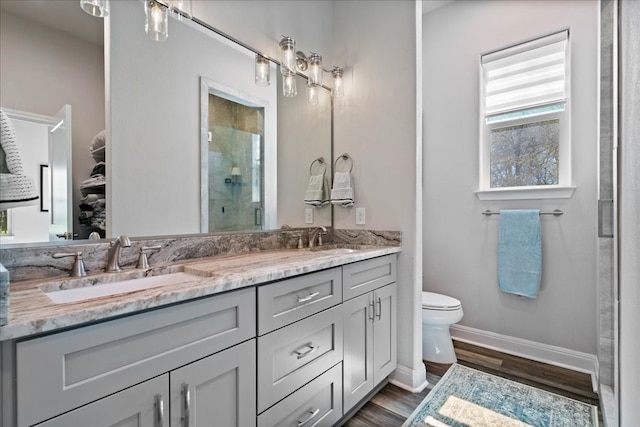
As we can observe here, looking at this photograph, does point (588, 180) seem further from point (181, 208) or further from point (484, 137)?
point (181, 208)

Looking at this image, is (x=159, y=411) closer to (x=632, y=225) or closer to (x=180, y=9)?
(x=632, y=225)

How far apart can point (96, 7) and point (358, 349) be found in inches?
75.9

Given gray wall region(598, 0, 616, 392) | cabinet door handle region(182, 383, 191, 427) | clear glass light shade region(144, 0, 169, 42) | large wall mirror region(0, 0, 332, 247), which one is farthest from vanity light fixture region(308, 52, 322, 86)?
cabinet door handle region(182, 383, 191, 427)

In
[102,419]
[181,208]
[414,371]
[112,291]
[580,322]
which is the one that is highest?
[181,208]

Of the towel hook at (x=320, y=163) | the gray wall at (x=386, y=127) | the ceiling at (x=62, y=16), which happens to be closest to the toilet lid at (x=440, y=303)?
the gray wall at (x=386, y=127)

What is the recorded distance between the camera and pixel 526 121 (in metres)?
2.41

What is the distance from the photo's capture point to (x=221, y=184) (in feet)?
5.56

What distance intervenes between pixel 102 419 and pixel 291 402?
0.70 m

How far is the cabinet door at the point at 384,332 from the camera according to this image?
5.86 ft

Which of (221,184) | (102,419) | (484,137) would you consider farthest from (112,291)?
(484,137)

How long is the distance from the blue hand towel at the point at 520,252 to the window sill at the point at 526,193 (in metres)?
0.12

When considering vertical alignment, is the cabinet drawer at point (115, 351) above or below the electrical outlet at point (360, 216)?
below

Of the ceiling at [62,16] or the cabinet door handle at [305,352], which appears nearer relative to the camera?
the ceiling at [62,16]

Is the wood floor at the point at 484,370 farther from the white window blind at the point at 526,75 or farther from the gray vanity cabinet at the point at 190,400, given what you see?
the white window blind at the point at 526,75
